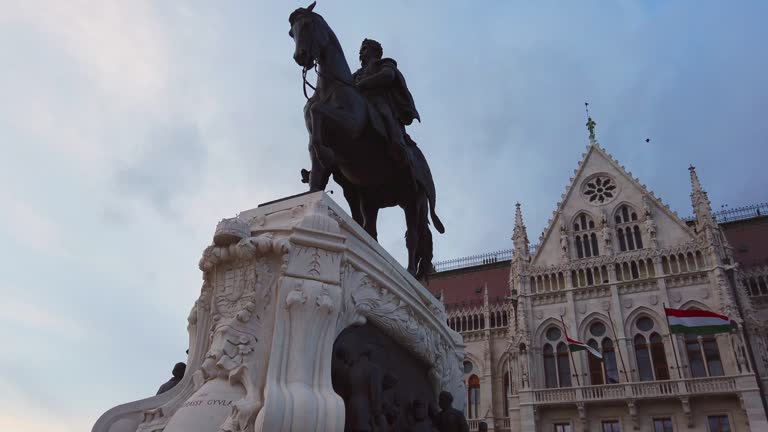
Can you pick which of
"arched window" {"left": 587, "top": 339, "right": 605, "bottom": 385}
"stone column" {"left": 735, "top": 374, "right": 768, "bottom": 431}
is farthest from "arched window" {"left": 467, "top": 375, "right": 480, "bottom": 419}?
"stone column" {"left": 735, "top": 374, "right": 768, "bottom": 431}

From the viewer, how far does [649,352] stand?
31.7m

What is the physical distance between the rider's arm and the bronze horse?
1.74 ft

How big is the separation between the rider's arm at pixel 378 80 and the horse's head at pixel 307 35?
3.10 feet

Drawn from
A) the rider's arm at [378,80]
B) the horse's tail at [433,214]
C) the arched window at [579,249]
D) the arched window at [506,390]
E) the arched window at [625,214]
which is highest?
the arched window at [625,214]

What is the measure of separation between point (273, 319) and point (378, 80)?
3.30 metres

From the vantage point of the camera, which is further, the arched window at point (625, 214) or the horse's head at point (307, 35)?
the arched window at point (625, 214)

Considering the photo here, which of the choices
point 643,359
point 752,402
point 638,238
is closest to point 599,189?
point 638,238

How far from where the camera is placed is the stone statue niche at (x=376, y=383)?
13.0 ft

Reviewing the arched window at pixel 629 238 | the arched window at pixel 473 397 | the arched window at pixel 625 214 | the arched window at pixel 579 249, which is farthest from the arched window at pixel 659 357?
the arched window at pixel 473 397

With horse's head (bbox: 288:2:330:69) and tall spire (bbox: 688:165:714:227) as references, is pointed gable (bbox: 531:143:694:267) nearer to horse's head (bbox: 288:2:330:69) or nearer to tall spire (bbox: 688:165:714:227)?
tall spire (bbox: 688:165:714:227)

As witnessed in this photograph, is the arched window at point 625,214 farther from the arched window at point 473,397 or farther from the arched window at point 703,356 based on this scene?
the arched window at point 473,397

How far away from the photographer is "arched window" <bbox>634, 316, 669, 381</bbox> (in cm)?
3109

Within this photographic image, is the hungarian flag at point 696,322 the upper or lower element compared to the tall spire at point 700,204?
Answer: lower

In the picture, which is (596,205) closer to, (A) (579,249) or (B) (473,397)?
(A) (579,249)
